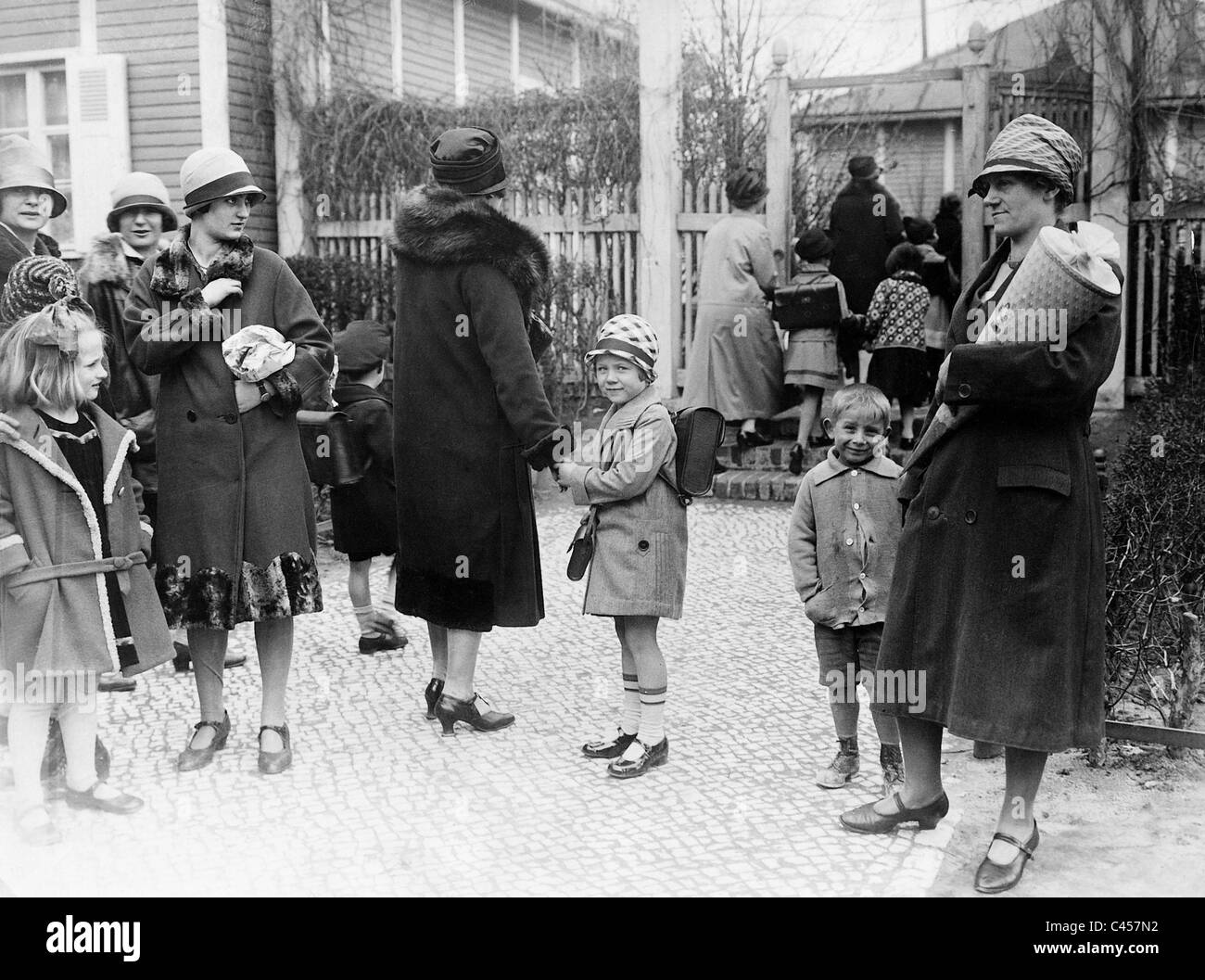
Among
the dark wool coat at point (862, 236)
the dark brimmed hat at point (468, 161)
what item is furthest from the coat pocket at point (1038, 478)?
the dark wool coat at point (862, 236)

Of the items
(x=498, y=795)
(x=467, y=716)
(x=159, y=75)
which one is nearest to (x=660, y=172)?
(x=159, y=75)

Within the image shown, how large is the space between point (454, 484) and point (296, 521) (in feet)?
1.85

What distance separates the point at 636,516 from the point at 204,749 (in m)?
1.68

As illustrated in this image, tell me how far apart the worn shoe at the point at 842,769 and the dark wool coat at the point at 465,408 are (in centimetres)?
118

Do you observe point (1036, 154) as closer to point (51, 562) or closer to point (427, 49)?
point (51, 562)

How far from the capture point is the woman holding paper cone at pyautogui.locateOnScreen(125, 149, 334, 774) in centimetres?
433

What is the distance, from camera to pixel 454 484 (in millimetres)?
4648

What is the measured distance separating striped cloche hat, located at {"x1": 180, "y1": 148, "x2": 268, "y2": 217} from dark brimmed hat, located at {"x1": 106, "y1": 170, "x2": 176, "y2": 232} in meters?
1.33

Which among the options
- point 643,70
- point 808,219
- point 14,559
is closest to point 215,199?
point 14,559

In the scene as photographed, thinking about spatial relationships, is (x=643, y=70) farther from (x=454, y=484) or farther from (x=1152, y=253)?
(x=454, y=484)

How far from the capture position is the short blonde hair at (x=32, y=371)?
3924 mm

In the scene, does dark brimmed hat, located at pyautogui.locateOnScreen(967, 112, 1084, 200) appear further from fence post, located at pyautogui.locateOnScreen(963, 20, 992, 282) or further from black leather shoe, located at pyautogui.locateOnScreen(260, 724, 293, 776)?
fence post, located at pyautogui.locateOnScreen(963, 20, 992, 282)

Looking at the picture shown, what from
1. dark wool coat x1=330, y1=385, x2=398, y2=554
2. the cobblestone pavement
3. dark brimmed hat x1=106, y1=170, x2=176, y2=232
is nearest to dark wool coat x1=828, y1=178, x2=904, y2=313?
the cobblestone pavement

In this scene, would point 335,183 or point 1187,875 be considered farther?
point 335,183
